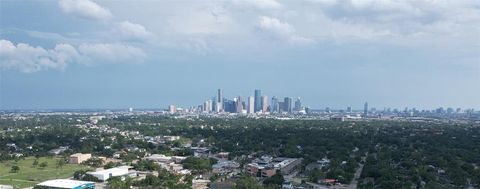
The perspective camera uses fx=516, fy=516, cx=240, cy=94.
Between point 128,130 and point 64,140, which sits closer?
point 64,140

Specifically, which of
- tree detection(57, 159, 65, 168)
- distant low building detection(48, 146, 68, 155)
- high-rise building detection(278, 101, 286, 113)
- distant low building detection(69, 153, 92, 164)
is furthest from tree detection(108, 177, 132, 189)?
high-rise building detection(278, 101, 286, 113)

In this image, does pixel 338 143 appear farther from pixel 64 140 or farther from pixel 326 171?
pixel 64 140

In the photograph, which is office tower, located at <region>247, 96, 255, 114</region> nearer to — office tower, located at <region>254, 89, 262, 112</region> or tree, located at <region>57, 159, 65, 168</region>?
office tower, located at <region>254, 89, 262, 112</region>

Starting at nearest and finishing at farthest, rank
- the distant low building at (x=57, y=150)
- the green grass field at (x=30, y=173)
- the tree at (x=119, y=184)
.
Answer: the tree at (x=119, y=184) < the green grass field at (x=30, y=173) < the distant low building at (x=57, y=150)

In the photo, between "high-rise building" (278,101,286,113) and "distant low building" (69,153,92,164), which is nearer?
"distant low building" (69,153,92,164)

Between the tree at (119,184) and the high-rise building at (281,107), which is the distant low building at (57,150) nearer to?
the tree at (119,184)

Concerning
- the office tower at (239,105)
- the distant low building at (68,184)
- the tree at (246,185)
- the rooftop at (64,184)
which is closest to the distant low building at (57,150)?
the rooftop at (64,184)

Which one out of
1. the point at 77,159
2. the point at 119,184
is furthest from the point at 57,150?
the point at 119,184

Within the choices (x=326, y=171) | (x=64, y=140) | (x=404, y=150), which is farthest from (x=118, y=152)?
(x=404, y=150)
